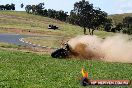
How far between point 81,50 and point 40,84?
73.1 ft

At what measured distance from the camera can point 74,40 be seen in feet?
152

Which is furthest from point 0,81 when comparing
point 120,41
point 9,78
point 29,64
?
point 120,41

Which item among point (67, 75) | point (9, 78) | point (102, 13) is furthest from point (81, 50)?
point (102, 13)

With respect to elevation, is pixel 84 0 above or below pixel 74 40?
above

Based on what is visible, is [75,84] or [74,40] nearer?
[75,84]

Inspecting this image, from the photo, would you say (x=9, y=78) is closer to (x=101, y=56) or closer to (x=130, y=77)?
(x=130, y=77)

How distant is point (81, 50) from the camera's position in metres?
44.2

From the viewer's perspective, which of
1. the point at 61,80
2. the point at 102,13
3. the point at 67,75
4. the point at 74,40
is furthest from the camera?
the point at 102,13

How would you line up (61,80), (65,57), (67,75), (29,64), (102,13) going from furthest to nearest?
(102,13) < (65,57) < (29,64) < (67,75) < (61,80)

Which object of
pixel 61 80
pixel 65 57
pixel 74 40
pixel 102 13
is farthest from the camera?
pixel 102 13

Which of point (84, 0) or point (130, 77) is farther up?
point (84, 0)

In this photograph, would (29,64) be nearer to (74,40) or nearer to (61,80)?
(61,80)

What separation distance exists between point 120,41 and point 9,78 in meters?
25.6

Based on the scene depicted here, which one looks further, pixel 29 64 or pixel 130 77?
pixel 29 64
